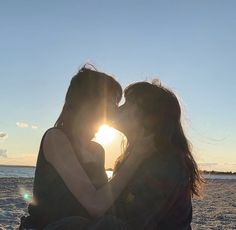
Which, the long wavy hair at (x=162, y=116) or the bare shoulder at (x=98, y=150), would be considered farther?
the bare shoulder at (x=98, y=150)

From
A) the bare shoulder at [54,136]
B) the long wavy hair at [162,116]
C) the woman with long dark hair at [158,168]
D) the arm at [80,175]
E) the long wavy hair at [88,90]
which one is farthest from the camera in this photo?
the long wavy hair at [88,90]

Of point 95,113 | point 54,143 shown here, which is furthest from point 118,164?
point 54,143

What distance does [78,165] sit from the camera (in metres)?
4.22

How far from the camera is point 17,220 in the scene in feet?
35.0

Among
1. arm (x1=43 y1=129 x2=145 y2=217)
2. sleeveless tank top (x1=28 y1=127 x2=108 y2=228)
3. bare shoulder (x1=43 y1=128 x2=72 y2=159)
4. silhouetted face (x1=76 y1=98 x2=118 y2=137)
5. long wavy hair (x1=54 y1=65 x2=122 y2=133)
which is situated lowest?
sleeveless tank top (x1=28 y1=127 x2=108 y2=228)

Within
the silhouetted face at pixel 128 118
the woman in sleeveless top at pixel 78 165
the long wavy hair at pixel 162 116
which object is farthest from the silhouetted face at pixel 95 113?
the long wavy hair at pixel 162 116

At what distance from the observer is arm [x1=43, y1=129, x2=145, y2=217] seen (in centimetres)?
400

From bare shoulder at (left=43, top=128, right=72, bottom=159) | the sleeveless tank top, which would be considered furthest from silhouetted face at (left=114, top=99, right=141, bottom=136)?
the sleeveless tank top

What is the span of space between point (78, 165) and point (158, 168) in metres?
0.68

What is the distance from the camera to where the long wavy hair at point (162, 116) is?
4145mm

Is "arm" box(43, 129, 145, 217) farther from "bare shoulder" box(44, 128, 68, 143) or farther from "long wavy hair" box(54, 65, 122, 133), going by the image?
"long wavy hair" box(54, 65, 122, 133)

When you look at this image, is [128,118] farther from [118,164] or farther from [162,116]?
[118,164]

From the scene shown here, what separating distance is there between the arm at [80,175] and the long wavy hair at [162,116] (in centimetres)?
28

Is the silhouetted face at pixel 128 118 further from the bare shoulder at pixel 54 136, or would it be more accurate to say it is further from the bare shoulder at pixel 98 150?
the bare shoulder at pixel 54 136
